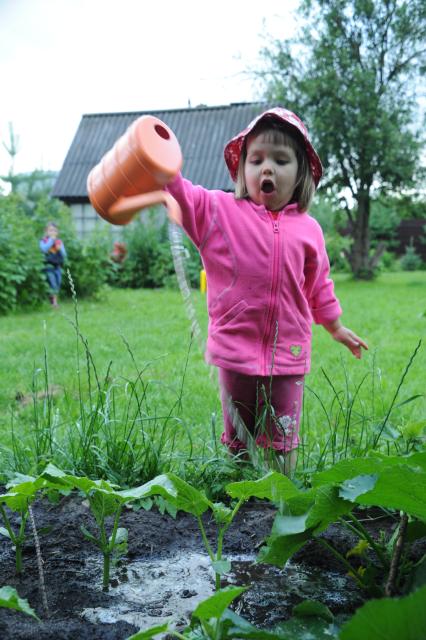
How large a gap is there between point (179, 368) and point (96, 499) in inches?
110

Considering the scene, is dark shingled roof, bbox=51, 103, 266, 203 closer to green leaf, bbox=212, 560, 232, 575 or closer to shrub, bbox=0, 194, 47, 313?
shrub, bbox=0, 194, 47, 313

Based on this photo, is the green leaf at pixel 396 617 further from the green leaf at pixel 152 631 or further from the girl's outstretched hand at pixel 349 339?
the girl's outstretched hand at pixel 349 339

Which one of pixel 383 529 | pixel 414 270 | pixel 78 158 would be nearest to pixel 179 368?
pixel 383 529

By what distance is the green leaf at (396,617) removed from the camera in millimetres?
639

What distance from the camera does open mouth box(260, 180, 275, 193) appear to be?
2.01 m

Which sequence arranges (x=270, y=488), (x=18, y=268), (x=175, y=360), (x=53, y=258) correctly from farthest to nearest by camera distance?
(x=53, y=258) → (x=18, y=268) → (x=175, y=360) → (x=270, y=488)

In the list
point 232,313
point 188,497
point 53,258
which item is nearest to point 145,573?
point 188,497

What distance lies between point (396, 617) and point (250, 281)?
1.41 m

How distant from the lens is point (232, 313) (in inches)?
79.0

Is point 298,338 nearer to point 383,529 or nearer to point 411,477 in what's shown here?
point 383,529

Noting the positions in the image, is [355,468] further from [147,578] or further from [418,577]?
[147,578]

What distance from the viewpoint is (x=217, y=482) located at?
5.76 feet

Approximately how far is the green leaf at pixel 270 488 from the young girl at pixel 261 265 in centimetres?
81

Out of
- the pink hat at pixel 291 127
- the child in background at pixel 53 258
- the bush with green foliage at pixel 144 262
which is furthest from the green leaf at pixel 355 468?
the bush with green foliage at pixel 144 262
